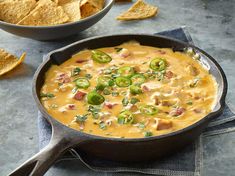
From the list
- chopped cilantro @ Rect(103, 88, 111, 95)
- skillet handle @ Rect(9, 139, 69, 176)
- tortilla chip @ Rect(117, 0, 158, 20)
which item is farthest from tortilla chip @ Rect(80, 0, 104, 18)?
skillet handle @ Rect(9, 139, 69, 176)

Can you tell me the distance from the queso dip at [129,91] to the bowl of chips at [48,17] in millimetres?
451

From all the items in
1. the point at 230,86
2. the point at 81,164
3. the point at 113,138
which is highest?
the point at 113,138

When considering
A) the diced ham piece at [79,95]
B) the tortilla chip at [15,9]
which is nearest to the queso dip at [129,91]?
the diced ham piece at [79,95]

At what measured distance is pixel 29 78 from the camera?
3.63 meters

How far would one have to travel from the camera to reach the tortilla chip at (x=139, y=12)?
4.32 m

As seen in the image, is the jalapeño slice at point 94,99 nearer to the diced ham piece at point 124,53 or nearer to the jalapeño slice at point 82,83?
the jalapeño slice at point 82,83

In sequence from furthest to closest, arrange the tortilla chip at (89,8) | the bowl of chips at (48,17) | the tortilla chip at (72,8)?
the tortilla chip at (89,8), the tortilla chip at (72,8), the bowl of chips at (48,17)

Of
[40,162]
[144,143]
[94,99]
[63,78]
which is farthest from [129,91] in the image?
[40,162]

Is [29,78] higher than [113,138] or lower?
lower

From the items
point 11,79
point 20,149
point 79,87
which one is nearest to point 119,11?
point 11,79

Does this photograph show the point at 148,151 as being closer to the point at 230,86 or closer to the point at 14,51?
the point at 230,86

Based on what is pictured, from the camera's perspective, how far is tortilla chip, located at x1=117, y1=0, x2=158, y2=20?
4320 mm

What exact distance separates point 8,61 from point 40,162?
148 cm

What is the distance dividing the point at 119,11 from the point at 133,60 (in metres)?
1.25
